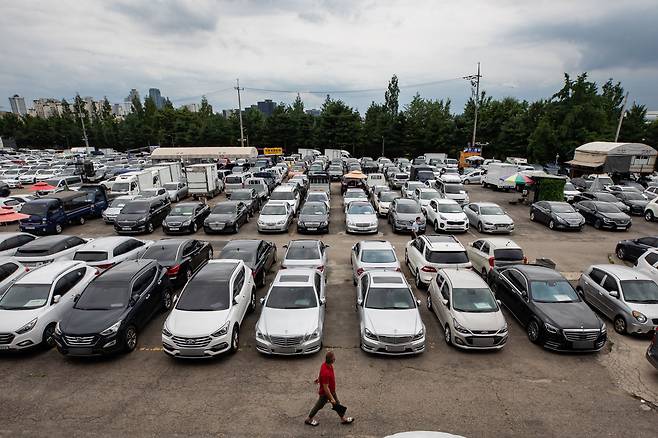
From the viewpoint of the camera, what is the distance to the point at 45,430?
684cm

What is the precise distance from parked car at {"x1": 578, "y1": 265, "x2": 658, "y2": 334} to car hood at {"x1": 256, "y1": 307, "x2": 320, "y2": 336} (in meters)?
8.41

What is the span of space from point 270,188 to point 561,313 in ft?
85.9

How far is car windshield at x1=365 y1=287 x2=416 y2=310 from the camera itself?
31.8 ft

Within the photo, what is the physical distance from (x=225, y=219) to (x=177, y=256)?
294 inches

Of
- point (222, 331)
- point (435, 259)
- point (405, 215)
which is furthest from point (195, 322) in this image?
point (405, 215)

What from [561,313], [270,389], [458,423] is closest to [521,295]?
[561,313]

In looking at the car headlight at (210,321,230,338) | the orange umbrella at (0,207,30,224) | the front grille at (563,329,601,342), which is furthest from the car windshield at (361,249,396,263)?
the orange umbrella at (0,207,30,224)

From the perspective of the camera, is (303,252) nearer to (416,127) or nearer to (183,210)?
(183,210)

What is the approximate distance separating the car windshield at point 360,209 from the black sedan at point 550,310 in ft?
33.3

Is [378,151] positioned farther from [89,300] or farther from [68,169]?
[89,300]

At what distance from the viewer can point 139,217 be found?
20500mm

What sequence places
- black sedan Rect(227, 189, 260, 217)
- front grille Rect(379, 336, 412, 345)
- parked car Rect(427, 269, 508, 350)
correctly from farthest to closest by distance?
black sedan Rect(227, 189, 260, 217) → parked car Rect(427, 269, 508, 350) → front grille Rect(379, 336, 412, 345)

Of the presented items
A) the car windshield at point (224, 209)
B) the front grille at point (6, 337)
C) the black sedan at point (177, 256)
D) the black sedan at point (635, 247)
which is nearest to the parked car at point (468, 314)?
the black sedan at point (177, 256)

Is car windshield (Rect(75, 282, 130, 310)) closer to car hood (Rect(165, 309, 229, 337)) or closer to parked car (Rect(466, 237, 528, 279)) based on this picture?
car hood (Rect(165, 309, 229, 337))
